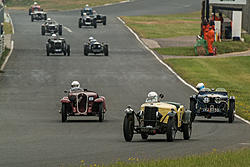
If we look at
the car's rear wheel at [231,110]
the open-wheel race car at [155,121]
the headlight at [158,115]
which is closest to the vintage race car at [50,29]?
the car's rear wheel at [231,110]

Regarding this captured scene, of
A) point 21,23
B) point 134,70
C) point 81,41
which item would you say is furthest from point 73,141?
point 21,23

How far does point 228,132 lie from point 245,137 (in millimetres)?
1587

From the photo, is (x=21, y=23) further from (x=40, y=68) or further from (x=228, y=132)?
(x=228, y=132)

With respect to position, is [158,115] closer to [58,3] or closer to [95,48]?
[95,48]

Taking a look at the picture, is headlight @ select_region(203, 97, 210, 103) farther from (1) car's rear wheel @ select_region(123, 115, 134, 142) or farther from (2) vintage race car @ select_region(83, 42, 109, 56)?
(2) vintage race car @ select_region(83, 42, 109, 56)

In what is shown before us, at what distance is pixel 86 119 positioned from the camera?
2758 centimetres

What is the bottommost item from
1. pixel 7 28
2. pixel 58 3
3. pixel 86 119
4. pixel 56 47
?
pixel 86 119

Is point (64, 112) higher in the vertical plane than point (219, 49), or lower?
lower

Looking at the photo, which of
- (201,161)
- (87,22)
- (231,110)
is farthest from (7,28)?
(201,161)

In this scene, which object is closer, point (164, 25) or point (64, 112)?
point (64, 112)

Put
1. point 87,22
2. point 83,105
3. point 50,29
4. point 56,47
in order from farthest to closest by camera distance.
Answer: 1. point 87,22
2. point 50,29
3. point 56,47
4. point 83,105

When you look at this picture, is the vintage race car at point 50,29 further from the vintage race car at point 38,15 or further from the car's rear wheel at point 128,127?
the car's rear wheel at point 128,127

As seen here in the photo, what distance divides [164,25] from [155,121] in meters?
68.0

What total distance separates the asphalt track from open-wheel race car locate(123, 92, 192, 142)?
0.33 metres
